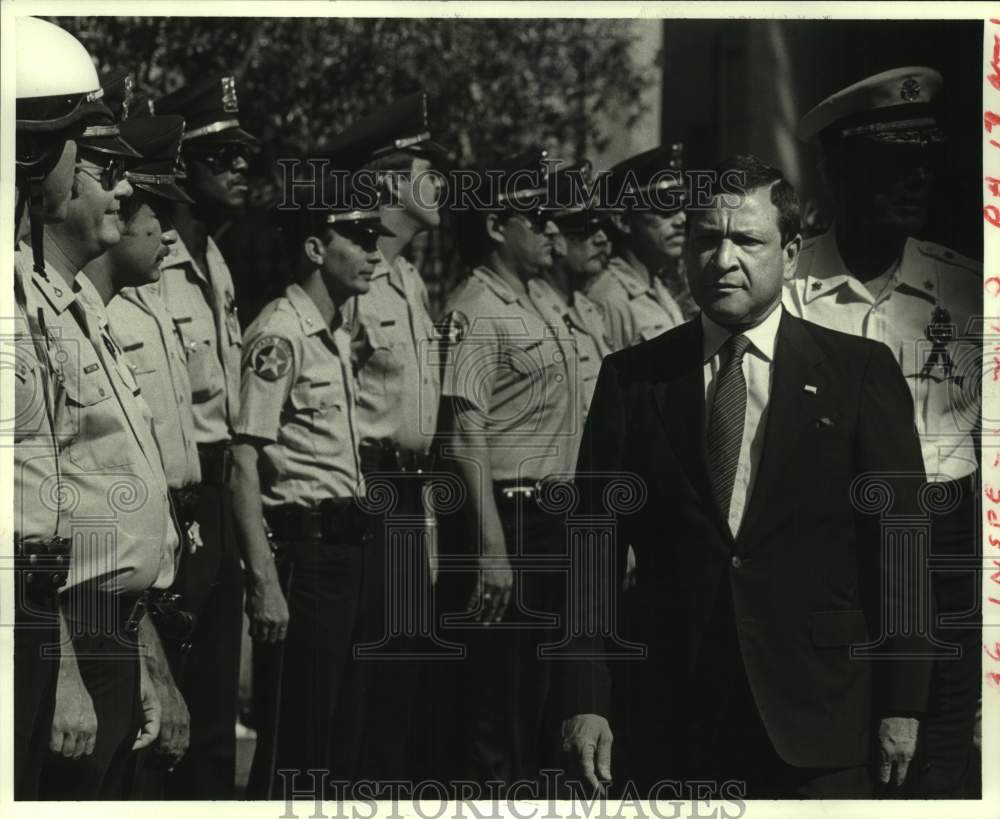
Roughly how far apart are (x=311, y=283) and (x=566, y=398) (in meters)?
0.84

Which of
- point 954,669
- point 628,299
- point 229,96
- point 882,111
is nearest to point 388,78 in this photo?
point 229,96

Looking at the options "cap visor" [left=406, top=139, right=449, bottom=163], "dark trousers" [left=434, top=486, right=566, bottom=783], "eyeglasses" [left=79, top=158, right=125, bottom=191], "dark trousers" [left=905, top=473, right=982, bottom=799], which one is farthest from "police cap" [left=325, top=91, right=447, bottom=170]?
"dark trousers" [left=905, top=473, right=982, bottom=799]

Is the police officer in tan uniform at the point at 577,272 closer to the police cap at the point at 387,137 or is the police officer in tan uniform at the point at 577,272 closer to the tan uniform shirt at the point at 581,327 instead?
the tan uniform shirt at the point at 581,327

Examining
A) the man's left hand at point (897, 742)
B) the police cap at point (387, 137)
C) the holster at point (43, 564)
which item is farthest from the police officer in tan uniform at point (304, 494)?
the man's left hand at point (897, 742)

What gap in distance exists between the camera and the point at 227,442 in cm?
596

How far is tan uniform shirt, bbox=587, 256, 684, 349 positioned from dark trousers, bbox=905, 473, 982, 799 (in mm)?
1029

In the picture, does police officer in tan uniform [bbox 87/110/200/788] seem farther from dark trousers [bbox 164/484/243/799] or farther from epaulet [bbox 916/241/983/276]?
epaulet [bbox 916/241/983/276]

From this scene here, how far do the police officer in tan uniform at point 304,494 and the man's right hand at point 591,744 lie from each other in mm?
682

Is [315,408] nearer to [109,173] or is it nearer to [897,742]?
[109,173]

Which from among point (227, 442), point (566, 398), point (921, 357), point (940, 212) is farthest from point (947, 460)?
point (227, 442)

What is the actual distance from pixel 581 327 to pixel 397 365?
595 millimetres

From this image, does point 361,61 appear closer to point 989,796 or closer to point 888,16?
point 888,16

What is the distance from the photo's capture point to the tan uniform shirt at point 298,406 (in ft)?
19.6

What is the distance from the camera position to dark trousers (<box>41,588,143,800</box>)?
222 inches
